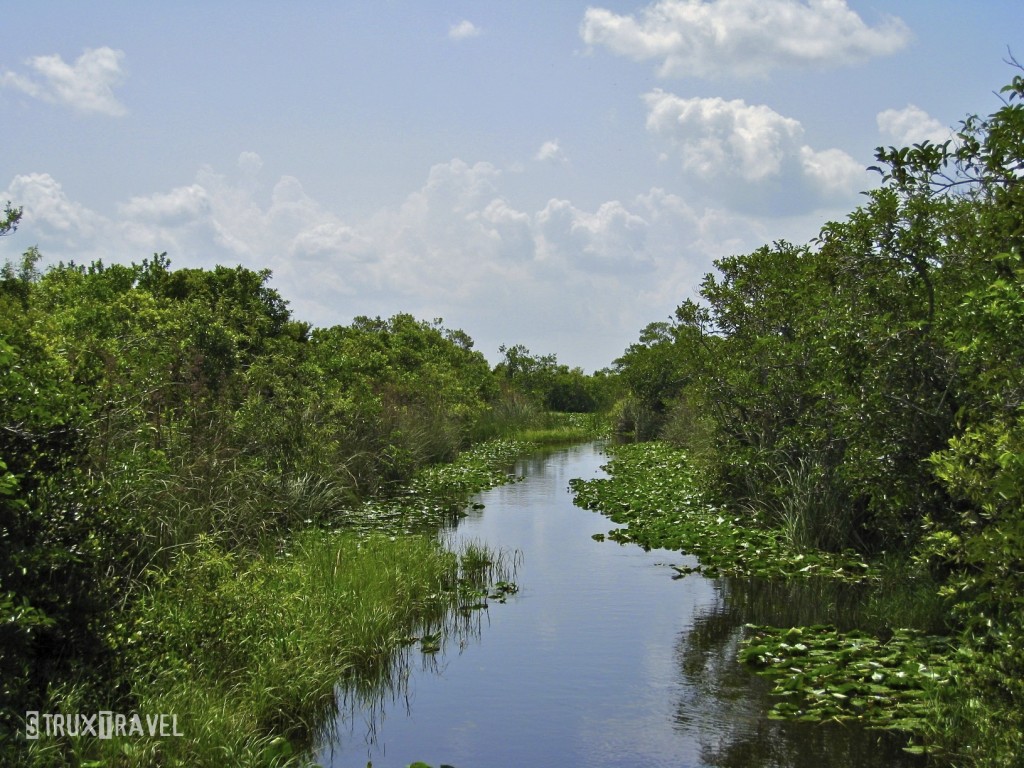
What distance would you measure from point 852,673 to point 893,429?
3582 millimetres

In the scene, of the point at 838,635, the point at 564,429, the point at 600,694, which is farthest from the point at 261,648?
the point at 564,429

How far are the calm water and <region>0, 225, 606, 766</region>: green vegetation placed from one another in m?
0.62

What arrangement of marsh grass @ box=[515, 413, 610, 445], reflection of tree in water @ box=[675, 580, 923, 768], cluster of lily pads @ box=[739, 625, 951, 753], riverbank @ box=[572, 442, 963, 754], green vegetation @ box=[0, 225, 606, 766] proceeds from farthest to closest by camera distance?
marsh grass @ box=[515, 413, 610, 445] < riverbank @ box=[572, 442, 963, 754] < cluster of lily pads @ box=[739, 625, 951, 753] < reflection of tree in water @ box=[675, 580, 923, 768] < green vegetation @ box=[0, 225, 606, 766]

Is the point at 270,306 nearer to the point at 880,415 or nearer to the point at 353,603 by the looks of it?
the point at 353,603

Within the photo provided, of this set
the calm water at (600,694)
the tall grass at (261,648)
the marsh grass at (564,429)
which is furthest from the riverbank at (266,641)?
the marsh grass at (564,429)

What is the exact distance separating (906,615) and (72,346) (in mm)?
9494

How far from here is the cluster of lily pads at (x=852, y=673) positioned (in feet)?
27.2

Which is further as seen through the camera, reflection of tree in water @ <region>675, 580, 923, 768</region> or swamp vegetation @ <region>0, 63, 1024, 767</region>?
reflection of tree in water @ <region>675, 580, 923, 768</region>

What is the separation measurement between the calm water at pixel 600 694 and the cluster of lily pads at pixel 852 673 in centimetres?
22

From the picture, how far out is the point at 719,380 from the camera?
18.7 metres

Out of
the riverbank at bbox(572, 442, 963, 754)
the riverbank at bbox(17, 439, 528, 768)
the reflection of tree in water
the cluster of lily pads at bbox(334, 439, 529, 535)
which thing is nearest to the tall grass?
the riverbank at bbox(17, 439, 528, 768)

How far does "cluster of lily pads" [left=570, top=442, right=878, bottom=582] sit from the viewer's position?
13.6 meters

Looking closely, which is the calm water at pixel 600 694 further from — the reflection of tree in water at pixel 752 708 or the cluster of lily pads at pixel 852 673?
the cluster of lily pads at pixel 852 673

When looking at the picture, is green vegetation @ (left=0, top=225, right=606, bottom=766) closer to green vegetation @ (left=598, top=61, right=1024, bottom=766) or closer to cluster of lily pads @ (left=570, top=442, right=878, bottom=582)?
cluster of lily pads @ (left=570, top=442, right=878, bottom=582)
